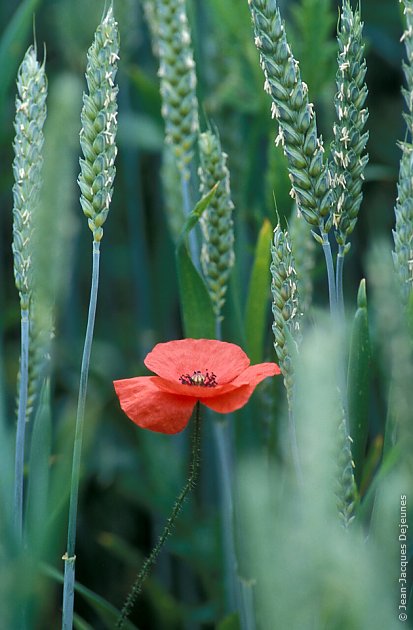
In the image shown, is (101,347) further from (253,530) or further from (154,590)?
(253,530)

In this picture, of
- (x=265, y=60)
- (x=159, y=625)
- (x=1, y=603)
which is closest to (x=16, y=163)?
(x=265, y=60)

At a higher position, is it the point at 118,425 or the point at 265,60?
the point at 265,60

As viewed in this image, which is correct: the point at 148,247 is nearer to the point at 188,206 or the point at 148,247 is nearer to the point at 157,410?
the point at 188,206

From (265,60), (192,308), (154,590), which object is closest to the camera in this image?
(265,60)

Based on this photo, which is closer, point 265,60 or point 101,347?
point 265,60

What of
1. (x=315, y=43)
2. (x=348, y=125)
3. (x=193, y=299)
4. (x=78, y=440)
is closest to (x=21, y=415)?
(x=78, y=440)

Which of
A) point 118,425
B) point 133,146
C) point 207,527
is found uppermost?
point 133,146
